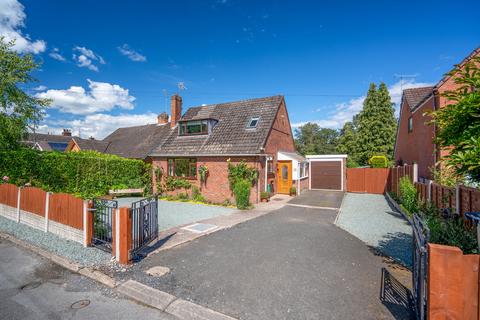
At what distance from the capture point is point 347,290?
4.54 metres

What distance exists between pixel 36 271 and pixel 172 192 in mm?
11695

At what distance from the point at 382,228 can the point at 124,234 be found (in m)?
9.02

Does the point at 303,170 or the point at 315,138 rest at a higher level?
the point at 315,138

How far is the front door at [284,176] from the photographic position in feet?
59.7

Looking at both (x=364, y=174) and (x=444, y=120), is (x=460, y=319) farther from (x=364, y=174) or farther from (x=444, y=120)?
(x=364, y=174)

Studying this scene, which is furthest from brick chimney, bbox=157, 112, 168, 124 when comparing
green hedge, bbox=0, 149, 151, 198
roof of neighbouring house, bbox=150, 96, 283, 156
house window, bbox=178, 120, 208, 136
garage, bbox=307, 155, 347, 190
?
garage, bbox=307, 155, 347, 190

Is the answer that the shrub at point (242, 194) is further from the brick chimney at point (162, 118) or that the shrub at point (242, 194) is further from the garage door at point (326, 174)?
the brick chimney at point (162, 118)

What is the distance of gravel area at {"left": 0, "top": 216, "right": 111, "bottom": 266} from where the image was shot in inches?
234

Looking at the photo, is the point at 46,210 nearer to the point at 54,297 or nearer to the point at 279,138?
the point at 54,297

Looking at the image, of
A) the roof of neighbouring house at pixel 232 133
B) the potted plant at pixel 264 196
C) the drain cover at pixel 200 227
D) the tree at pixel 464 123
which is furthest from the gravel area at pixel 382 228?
the roof of neighbouring house at pixel 232 133

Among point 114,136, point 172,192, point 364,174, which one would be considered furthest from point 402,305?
point 114,136

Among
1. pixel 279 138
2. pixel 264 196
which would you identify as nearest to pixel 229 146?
pixel 264 196

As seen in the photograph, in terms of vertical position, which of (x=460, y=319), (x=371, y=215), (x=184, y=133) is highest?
(x=184, y=133)

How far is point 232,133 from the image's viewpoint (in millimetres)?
A: 16438
